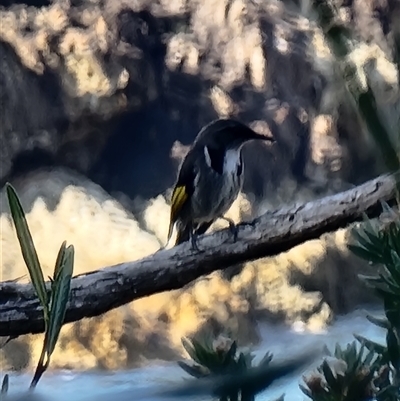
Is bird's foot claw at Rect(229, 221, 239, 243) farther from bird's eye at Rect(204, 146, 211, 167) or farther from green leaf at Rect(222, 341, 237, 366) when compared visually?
green leaf at Rect(222, 341, 237, 366)

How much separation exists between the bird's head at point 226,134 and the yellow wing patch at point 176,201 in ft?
0.18

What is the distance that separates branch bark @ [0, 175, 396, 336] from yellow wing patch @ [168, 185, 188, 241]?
0.10ft

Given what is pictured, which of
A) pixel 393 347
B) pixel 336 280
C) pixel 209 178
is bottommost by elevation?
pixel 393 347

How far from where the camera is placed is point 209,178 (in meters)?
0.72

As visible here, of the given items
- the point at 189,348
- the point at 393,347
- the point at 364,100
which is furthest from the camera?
the point at 189,348

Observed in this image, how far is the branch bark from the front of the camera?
668mm

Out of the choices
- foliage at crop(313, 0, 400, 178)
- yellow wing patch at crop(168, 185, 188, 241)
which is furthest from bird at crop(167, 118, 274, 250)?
foliage at crop(313, 0, 400, 178)

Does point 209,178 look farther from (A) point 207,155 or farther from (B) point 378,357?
(B) point 378,357

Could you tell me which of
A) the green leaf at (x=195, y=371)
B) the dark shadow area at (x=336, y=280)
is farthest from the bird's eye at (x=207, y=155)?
the green leaf at (x=195, y=371)

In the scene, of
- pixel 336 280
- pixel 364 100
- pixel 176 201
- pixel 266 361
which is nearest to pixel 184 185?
pixel 176 201

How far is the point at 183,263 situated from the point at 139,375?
4.7 inches

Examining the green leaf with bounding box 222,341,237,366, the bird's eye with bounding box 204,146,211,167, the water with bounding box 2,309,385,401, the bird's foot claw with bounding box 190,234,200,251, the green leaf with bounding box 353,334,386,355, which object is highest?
the bird's eye with bounding box 204,146,211,167

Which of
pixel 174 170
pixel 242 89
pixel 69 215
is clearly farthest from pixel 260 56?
pixel 69 215

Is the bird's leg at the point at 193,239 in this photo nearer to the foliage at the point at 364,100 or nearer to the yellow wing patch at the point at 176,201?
the yellow wing patch at the point at 176,201
